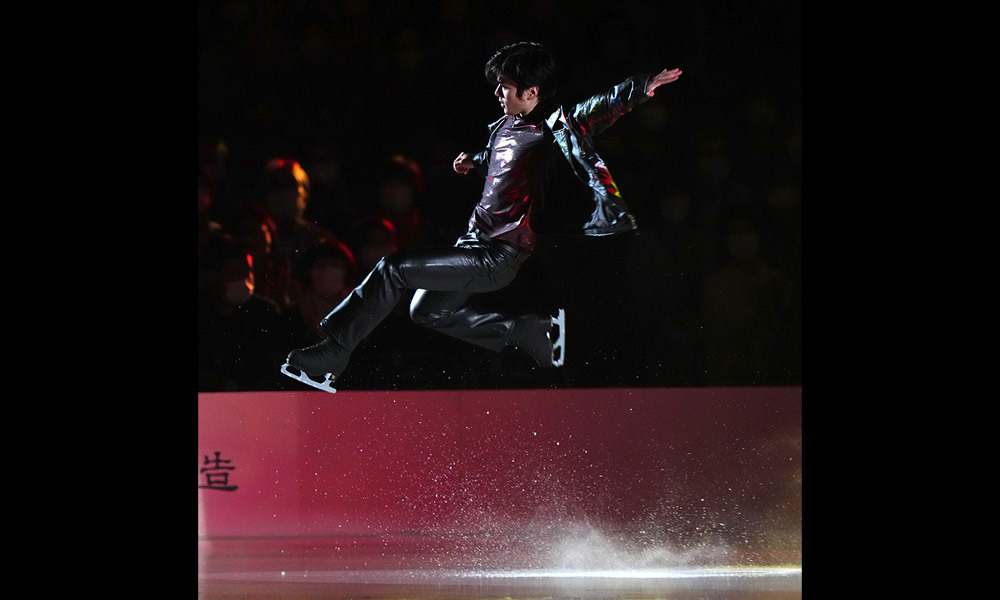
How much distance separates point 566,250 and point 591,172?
34 cm

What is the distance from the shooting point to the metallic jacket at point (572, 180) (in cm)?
692

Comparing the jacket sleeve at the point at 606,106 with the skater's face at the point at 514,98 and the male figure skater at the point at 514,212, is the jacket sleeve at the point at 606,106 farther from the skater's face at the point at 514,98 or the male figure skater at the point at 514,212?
the skater's face at the point at 514,98

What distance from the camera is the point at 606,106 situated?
6.92m

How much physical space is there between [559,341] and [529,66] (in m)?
1.14

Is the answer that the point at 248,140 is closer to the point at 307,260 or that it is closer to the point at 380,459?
the point at 307,260

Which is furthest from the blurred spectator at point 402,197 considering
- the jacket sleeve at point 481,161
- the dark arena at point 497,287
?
the jacket sleeve at point 481,161

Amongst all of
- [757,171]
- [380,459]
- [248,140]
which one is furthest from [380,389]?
[757,171]

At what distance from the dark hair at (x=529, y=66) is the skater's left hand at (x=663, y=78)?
1.28ft

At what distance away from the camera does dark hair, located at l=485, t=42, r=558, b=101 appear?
22.7 feet

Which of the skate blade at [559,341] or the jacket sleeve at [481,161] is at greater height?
the jacket sleeve at [481,161]

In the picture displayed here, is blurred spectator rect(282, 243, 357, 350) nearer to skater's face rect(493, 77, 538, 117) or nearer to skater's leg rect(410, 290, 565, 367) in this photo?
skater's leg rect(410, 290, 565, 367)

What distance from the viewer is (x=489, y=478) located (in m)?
6.96

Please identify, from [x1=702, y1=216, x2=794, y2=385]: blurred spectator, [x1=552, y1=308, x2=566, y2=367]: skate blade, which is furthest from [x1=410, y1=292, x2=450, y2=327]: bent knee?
[x1=702, y1=216, x2=794, y2=385]: blurred spectator

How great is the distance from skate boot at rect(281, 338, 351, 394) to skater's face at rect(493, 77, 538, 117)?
3.98ft
